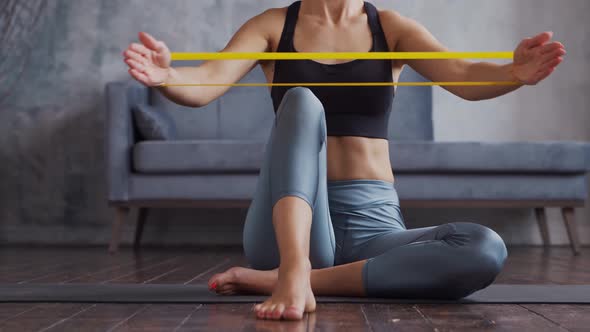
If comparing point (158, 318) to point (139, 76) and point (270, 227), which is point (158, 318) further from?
point (139, 76)

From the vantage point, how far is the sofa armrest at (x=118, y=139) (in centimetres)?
355

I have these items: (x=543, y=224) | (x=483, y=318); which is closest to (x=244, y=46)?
(x=483, y=318)

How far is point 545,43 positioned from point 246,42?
70 cm

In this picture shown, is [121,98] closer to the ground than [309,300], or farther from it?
farther from it

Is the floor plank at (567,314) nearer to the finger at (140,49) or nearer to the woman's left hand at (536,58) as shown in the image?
the woman's left hand at (536,58)

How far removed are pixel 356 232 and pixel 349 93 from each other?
1.04 ft

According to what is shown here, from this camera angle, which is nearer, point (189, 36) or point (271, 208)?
point (271, 208)

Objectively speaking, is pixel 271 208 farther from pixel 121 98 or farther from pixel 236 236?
pixel 236 236

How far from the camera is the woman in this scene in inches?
53.1

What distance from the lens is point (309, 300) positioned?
1.33m

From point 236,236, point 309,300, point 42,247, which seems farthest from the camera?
point 236,236

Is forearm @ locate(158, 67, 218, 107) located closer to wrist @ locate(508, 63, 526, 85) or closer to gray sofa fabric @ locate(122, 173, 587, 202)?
wrist @ locate(508, 63, 526, 85)

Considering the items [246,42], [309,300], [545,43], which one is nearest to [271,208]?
[309,300]

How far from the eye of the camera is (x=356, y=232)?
5.19 feet
